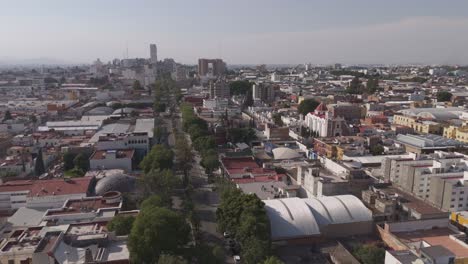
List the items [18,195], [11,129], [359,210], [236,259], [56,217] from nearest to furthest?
[236,259]
[56,217]
[359,210]
[18,195]
[11,129]

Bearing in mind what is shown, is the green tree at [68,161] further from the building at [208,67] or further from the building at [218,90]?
the building at [208,67]

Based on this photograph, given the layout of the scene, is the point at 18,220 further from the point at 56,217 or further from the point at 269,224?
the point at 269,224

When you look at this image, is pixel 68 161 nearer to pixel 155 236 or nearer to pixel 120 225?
pixel 120 225

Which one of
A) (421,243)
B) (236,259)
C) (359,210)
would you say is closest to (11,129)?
(236,259)

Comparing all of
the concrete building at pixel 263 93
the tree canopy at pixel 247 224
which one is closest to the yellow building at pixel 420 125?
the concrete building at pixel 263 93

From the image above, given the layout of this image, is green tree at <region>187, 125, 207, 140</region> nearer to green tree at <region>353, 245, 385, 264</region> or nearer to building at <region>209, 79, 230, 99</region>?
green tree at <region>353, 245, 385, 264</region>

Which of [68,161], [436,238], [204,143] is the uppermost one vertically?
[204,143]

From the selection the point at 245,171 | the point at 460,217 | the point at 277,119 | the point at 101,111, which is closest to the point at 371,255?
the point at 460,217
